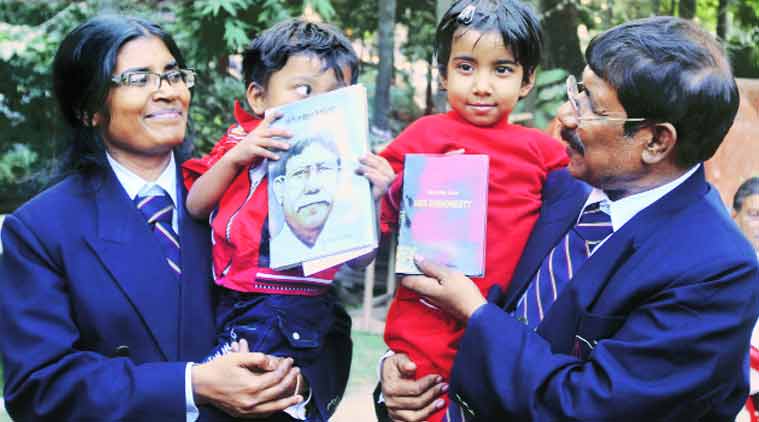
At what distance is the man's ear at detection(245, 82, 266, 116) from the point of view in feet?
9.20

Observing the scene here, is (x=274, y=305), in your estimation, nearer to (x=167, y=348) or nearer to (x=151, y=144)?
(x=167, y=348)

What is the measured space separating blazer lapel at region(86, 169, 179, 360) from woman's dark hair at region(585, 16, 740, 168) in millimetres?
1436

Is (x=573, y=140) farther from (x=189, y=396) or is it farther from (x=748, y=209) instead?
(x=748, y=209)

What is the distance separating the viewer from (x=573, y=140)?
2365 mm

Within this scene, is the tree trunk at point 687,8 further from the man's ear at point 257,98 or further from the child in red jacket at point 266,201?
the man's ear at point 257,98

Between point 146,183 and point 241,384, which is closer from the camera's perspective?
point 241,384

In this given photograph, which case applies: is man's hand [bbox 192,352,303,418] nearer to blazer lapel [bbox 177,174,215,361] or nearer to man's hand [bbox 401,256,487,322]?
blazer lapel [bbox 177,174,215,361]

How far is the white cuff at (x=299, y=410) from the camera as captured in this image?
258 cm

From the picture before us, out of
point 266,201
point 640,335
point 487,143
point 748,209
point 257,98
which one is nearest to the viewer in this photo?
point 640,335

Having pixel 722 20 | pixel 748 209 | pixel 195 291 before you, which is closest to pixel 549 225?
pixel 195 291

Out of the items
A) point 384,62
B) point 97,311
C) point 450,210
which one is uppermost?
point 450,210

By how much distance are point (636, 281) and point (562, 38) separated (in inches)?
323

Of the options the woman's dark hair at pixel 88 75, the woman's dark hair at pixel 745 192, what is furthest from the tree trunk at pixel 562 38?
the woman's dark hair at pixel 88 75

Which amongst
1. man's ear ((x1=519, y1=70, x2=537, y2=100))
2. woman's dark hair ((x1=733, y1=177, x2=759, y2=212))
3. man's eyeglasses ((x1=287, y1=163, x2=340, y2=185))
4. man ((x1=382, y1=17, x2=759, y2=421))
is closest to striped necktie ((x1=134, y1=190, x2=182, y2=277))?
man's eyeglasses ((x1=287, y1=163, x2=340, y2=185))
